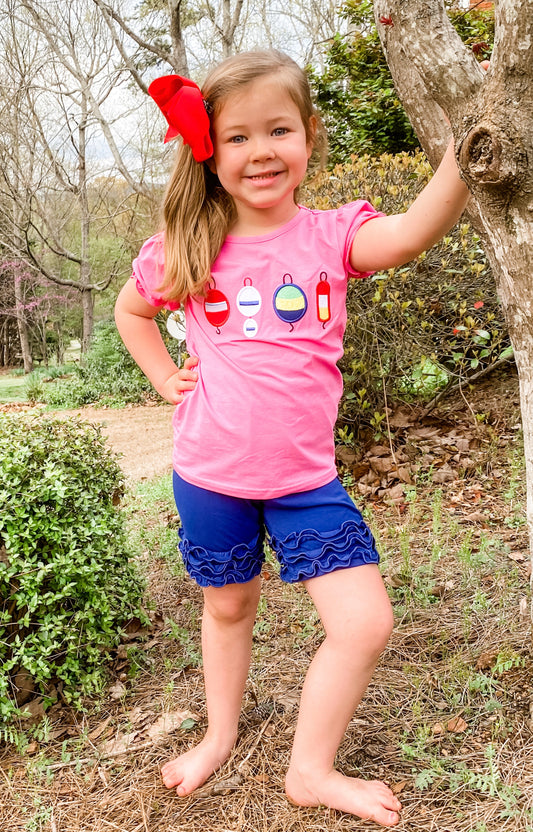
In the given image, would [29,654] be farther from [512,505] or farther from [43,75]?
[43,75]

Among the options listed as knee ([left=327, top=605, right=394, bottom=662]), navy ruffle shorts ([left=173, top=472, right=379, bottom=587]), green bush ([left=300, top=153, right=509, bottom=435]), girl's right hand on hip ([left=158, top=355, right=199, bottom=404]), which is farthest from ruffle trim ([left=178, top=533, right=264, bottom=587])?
green bush ([left=300, top=153, right=509, bottom=435])

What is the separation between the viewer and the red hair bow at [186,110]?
1.58 metres

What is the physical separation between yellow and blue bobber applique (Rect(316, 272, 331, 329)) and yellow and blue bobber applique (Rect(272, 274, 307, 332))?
0.04 meters

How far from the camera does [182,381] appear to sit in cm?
173

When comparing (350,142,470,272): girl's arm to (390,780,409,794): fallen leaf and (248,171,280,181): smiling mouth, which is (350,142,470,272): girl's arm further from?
(390,780,409,794): fallen leaf

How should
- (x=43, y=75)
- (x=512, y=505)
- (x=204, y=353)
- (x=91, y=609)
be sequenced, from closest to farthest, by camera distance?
(x=204, y=353) < (x=91, y=609) < (x=512, y=505) < (x=43, y=75)

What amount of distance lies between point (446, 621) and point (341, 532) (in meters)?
0.98

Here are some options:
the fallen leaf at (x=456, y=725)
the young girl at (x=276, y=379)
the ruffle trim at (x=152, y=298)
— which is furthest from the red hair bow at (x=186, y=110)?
the fallen leaf at (x=456, y=725)

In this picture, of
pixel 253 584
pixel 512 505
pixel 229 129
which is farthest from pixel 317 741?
pixel 512 505

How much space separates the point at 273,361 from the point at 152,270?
1.58ft

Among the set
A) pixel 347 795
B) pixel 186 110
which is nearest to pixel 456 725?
pixel 347 795

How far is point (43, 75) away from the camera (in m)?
11.5

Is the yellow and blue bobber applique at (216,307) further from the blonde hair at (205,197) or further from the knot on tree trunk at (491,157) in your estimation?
the knot on tree trunk at (491,157)

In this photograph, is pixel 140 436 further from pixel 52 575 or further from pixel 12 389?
pixel 12 389
